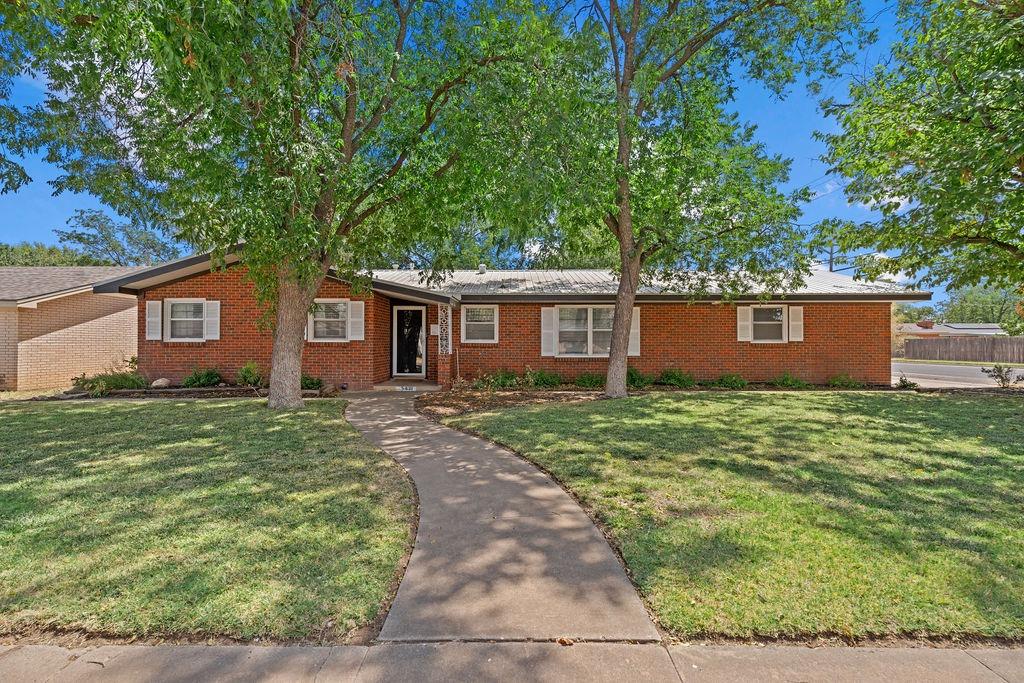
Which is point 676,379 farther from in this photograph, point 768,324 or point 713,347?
point 768,324

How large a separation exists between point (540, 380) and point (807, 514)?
363 inches

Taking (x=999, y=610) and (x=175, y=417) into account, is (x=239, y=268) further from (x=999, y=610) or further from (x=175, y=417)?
(x=999, y=610)

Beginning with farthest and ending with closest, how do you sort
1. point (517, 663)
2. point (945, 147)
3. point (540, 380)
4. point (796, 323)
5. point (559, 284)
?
point (559, 284)
point (796, 323)
point (540, 380)
point (945, 147)
point (517, 663)

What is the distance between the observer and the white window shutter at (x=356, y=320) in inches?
495

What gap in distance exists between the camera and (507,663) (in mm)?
2271

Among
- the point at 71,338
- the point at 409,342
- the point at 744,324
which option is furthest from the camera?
the point at 409,342

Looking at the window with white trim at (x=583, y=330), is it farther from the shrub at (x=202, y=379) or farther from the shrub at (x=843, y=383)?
the shrub at (x=202, y=379)

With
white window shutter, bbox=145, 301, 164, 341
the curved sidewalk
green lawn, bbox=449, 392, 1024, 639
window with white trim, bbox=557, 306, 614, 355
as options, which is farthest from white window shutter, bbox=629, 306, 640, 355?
white window shutter, bbox=145, 301, 164, 341

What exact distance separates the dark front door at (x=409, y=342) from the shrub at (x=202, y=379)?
15.5 feet

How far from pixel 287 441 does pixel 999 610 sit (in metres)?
7.04

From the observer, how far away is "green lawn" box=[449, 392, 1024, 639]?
267cm

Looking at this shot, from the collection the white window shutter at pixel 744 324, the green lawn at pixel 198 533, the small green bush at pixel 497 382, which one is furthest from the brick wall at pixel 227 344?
the white window shutter at pixel 744 324

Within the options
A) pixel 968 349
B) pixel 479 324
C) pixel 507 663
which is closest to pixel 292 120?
pixel 479 324

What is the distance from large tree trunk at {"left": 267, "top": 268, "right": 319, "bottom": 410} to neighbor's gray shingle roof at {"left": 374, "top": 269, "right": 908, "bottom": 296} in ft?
9.01
